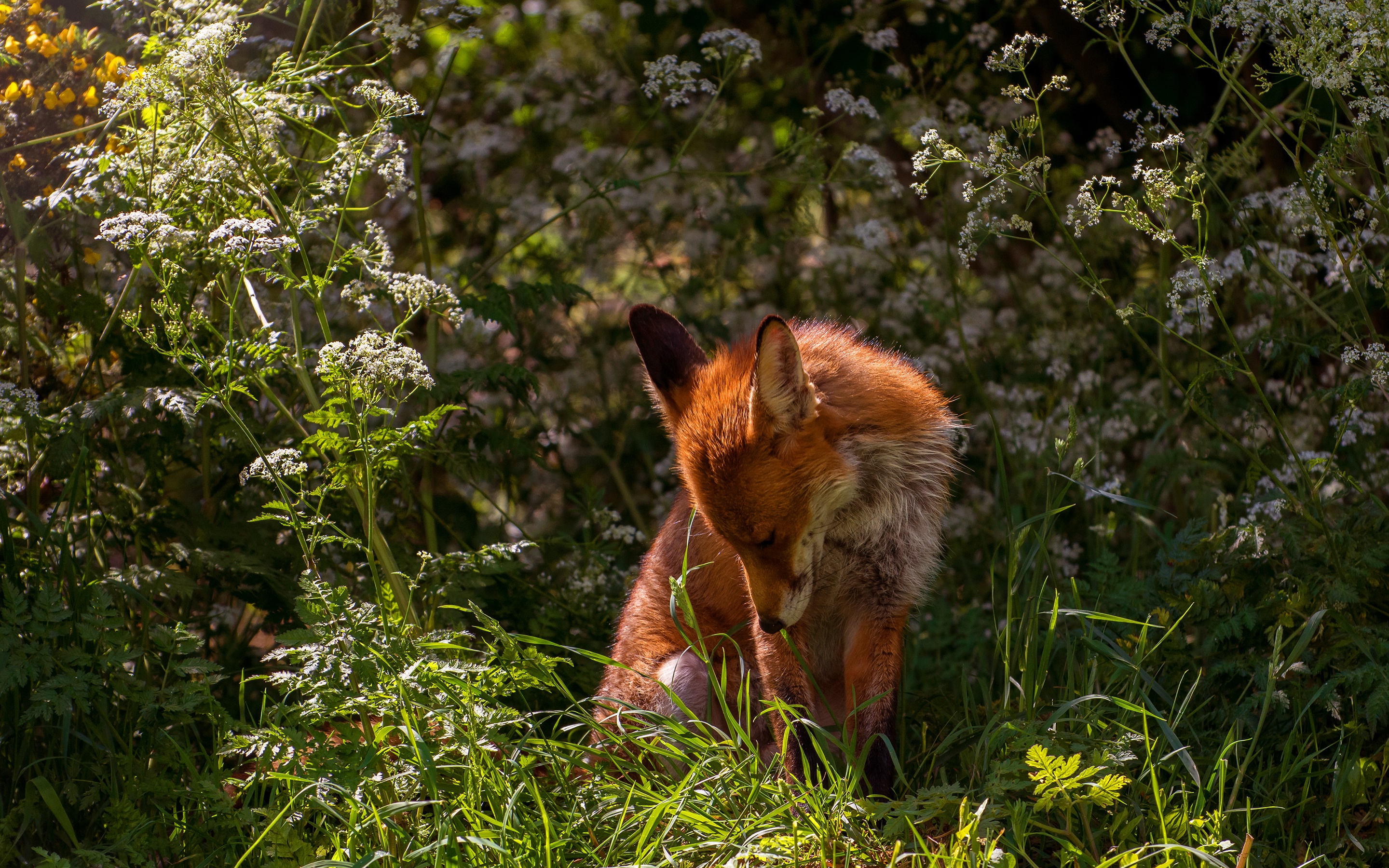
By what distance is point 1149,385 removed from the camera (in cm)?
583

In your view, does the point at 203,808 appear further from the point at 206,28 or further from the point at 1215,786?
the point at 1215,786

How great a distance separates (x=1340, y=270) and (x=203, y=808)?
14.6ft

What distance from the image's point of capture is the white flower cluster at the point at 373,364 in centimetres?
311

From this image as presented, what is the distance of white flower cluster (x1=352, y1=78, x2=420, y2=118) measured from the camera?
3580 millimetres

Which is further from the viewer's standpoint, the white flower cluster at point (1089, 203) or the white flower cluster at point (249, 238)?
the white flower cluster at point (1089, 203)

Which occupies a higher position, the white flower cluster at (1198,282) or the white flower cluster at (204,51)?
the white flower cluster at (204,51)

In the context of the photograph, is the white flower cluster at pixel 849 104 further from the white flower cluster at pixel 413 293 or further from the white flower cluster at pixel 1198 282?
the white flower cluster at pixel 413 293

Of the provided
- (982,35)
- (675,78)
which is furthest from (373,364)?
(982,35)

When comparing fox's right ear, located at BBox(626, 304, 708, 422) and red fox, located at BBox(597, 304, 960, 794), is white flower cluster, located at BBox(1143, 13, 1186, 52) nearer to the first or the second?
red fox, located at BBox(597, 304, 960, 794)

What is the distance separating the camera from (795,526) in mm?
3414

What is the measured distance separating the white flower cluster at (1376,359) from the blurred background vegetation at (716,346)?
27mm

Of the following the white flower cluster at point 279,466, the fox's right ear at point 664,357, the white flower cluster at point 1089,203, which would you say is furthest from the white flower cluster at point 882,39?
the white flower cluster at point 279,466

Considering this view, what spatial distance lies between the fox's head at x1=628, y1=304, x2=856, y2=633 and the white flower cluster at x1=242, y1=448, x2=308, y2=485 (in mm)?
1210

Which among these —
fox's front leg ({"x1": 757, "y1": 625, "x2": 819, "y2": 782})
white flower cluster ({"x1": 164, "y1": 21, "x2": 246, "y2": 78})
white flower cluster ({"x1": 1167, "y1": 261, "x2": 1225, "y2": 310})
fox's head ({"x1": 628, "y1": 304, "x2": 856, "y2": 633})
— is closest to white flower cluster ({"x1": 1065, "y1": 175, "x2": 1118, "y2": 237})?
white flower cluster ({"x1": 1167, "y1": 261, "x2": 1225, "y2": 310})
